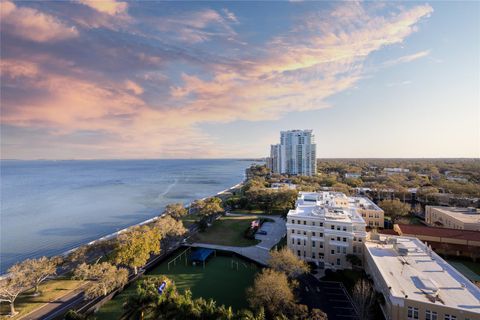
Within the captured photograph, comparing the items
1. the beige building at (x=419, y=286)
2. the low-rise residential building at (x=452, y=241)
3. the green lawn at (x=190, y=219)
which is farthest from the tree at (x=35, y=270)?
the low-rise residential building at (x=452, y=241)

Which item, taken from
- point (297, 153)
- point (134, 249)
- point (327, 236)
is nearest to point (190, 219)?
point (134, 249)

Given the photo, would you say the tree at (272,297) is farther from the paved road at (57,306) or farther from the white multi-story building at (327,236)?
the paved road at (57,306)

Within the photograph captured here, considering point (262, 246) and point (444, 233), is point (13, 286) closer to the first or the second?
point (262, 246)

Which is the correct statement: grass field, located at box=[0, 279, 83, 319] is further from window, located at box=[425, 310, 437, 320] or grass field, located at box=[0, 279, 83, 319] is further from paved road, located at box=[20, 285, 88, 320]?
window, located at box=[425, 310, 437, 320]

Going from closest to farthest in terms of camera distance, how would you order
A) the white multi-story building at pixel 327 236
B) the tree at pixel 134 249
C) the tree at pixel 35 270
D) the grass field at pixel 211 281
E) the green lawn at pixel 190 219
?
the grass field at pixel 211 281 → the tree at pixel 35 270 → the tree at pixel 134 249 → the white multi-story building at pixel 327 236 → the green lawn at pixel 190 219

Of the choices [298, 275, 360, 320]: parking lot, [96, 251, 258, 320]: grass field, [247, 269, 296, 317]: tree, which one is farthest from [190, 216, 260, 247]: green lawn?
[247, 269, 296, 317]: tree

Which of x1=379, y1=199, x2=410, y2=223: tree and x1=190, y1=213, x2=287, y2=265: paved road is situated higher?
x1=379, y1=199, x2=410, y2=223: tree

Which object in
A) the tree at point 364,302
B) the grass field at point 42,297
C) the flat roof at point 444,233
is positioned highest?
the flat roof at point 444,233

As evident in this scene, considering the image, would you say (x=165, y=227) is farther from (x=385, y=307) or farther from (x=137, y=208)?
(x=137, y=208)
